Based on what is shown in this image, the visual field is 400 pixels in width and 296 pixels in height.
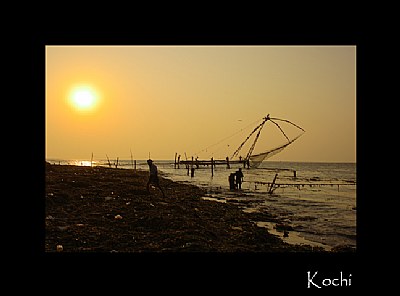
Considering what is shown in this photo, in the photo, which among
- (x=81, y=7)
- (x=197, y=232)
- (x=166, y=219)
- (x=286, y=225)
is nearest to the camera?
(x=81, y=7)

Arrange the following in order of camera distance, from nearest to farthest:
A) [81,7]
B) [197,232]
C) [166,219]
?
1. [81,7]
2. [197,232]
3. [166,219]

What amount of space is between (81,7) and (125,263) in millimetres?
3140

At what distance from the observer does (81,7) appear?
4605 millimetres

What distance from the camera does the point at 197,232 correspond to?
905cm

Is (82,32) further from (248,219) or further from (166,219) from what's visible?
(248,219)

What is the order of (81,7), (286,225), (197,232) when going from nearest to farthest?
(81,7), (197,232), (286,225)

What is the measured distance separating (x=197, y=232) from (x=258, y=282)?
174 inches
